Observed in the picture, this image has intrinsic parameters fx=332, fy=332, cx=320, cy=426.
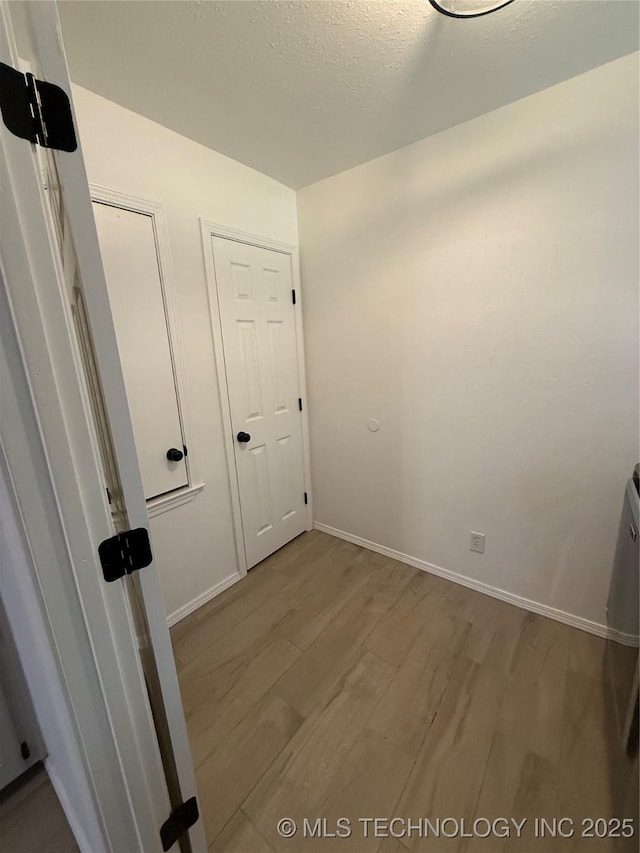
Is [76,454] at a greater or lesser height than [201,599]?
greater

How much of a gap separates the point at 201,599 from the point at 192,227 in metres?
2.09

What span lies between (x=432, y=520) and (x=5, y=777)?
214cm

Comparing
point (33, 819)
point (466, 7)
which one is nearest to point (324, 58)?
point (466, 7)

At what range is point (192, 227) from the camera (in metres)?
1.73

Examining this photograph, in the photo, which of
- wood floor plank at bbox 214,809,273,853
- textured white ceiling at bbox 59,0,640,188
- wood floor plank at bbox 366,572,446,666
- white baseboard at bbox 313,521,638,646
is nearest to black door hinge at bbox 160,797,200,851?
wood floor plank at bbox 214,809,273,853

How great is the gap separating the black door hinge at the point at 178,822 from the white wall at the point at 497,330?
5.52 feet

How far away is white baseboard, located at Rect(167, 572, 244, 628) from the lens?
6.15 feet

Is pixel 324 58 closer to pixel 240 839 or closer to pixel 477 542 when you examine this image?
pixel 477 542

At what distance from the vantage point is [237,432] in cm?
208

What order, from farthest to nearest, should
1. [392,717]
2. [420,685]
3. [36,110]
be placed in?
[420,685]
[392,717]
[36,110]

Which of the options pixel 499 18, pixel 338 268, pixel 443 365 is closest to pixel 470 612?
pixel 443 365

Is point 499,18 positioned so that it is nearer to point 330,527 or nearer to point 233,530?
point 233,530

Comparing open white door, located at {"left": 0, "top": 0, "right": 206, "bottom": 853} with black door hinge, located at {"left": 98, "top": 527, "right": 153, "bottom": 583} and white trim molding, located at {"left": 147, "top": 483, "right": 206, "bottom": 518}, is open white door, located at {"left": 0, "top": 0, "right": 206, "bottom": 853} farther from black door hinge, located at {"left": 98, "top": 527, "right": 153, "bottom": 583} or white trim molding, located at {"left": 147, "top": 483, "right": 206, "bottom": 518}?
white trim molding, located at {"left": 147, "top": 483, "right": 206, "bottom": 518}

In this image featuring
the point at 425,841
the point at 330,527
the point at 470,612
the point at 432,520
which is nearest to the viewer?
the point at 425,841
